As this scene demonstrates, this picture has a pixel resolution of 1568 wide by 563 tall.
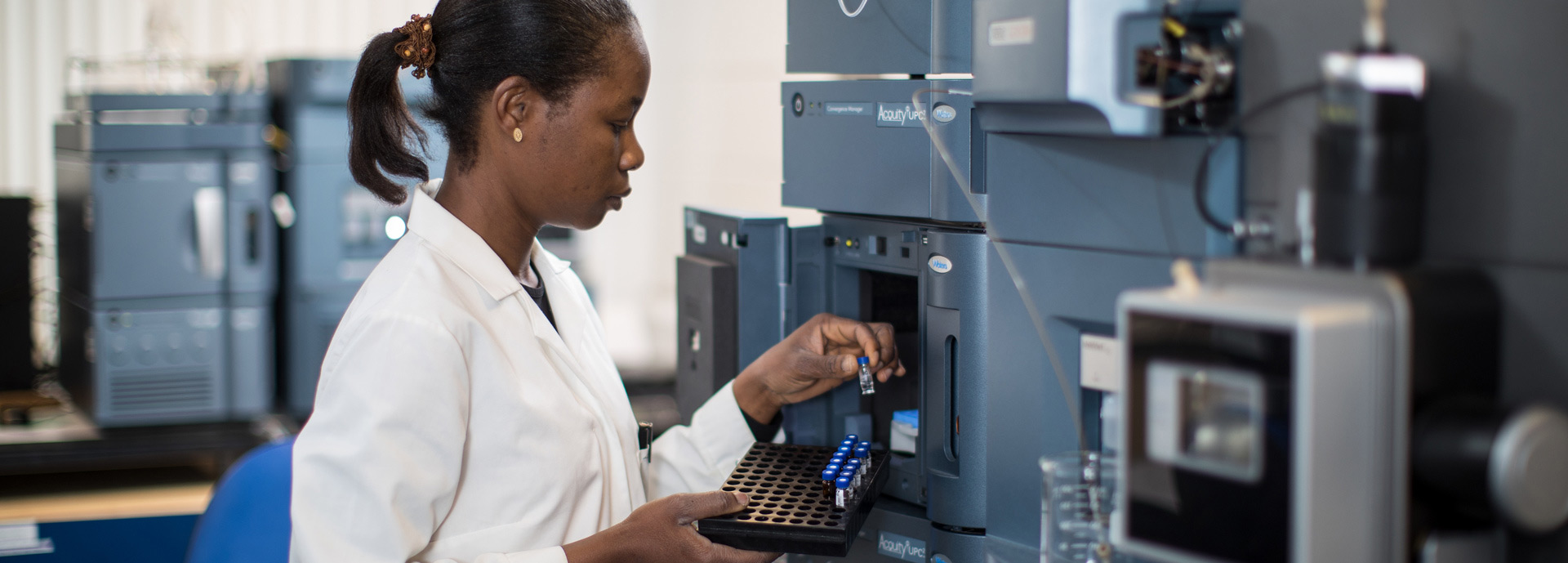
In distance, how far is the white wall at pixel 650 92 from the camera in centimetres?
290

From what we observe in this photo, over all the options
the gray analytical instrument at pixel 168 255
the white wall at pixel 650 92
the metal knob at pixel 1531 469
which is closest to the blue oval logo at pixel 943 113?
the metal knob at pixel 1531 469

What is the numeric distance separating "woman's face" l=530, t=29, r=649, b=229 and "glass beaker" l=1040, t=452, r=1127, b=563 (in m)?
0.48

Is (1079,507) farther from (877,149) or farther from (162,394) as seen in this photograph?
(162,394)

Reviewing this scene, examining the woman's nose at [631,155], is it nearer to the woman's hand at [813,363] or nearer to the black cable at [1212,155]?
the woman's hand at [813,363]

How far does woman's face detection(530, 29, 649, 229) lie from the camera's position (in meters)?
1.08

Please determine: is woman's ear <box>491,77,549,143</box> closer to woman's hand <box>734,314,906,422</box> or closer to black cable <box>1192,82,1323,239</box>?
woman's hand <box>734,314,906,422</box>

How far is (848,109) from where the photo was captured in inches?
48.6

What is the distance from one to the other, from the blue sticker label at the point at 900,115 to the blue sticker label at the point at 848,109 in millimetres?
18

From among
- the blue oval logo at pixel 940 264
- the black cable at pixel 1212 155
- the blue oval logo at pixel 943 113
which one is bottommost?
the blue oval logo at pixel 940 264

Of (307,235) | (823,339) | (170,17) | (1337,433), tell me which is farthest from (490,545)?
(170,17)

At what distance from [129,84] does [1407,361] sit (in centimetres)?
332

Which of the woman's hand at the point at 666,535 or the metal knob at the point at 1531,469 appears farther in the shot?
the woman's hand at the point at 666,535

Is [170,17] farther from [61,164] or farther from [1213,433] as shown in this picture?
[1213,433]

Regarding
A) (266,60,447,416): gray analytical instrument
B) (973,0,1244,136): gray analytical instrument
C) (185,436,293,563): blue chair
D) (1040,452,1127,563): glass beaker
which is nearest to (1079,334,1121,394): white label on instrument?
(1040,452,1127,563): glass beaker
